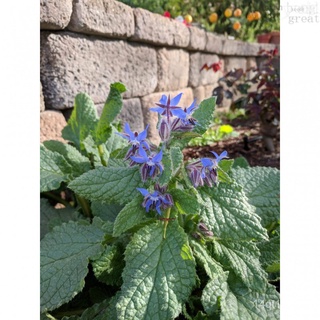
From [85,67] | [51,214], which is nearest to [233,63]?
[85,67]

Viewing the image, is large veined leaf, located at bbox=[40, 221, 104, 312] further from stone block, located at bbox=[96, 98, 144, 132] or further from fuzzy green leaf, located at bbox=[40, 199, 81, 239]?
stone block, located at bbox=[96, 98, 144, 132]

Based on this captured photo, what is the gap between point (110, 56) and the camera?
2096 millimetres

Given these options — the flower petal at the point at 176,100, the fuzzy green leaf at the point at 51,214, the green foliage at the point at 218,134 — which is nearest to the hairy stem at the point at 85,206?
the fuzzy green leaf at the point at 51,214

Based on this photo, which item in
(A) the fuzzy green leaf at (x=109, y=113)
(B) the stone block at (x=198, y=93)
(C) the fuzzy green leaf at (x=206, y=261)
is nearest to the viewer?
(C) the fuzzy green leaf at (x=206, y=261)

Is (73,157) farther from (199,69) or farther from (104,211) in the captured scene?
(199,69)

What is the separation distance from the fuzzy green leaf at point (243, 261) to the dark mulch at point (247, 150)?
1459mm

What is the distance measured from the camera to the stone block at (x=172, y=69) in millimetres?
2779

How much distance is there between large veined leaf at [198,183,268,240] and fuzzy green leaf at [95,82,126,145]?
1.75ft

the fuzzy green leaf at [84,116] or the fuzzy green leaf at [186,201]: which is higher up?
the fuzzy green leaf at [84,116]

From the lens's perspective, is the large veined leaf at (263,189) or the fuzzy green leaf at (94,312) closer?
the fuzzy green leaf at (94,312)

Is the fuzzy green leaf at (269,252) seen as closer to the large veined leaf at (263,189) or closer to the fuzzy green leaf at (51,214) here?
the large veined leaf at (263,189)
